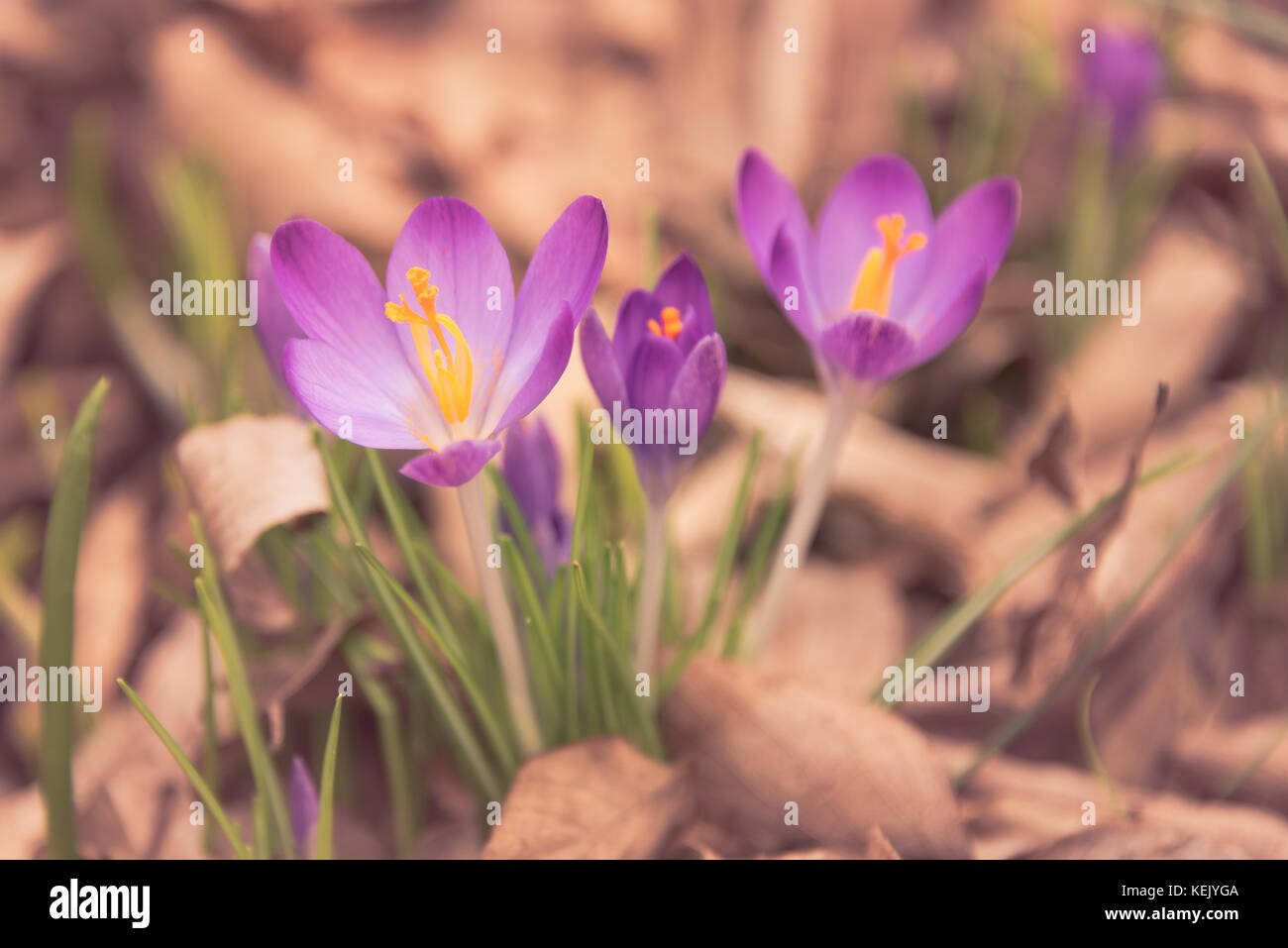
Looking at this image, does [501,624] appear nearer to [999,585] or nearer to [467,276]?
[467,276]

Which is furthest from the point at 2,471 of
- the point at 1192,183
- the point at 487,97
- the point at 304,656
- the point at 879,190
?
the point at 1192,183

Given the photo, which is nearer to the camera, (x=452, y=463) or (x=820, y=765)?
(x=452, y=463)

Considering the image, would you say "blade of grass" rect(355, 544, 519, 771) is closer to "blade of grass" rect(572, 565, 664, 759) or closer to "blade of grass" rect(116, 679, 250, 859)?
"blade of grass" rect(572, 565, 664, 759)
